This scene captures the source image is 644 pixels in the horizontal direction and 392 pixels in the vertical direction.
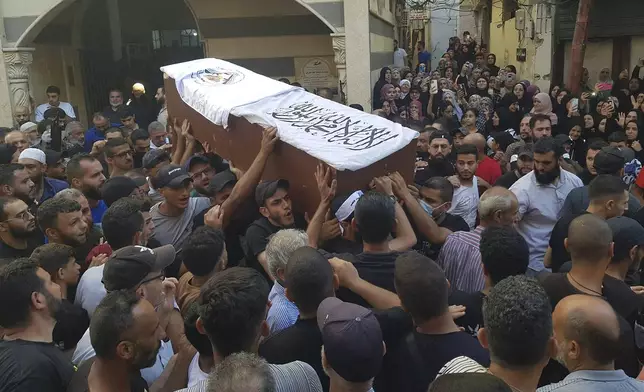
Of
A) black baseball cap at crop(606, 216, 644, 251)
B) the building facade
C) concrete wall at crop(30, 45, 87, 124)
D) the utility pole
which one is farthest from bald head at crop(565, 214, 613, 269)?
concrete wall at crop(30, 45, 87, 124)

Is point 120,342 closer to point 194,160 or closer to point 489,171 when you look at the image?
point 194,160

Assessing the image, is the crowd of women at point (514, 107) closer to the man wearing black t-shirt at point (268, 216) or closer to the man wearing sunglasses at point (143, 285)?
the man wearing black t-shirt at point (268, 216)

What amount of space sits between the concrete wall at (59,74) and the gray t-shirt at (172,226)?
21.8 ft

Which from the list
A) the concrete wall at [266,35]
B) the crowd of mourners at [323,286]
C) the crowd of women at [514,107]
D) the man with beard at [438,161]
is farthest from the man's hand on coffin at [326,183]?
the concrete wall at [266,35]

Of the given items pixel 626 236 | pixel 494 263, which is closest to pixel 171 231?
pixel 494 263

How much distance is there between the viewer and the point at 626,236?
9.61 feet

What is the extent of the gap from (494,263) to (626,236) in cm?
88

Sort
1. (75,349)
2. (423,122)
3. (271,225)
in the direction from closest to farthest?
(75,349), (271,225), (423,122)

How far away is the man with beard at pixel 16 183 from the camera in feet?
13.8

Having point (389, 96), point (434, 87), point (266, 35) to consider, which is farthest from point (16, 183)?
point (266, 35)

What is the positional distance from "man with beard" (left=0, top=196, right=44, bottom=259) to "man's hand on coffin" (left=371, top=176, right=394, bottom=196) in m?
2.08

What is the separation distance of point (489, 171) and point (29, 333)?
153 inches

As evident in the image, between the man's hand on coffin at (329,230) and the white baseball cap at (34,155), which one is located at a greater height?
the white baseball cap at (34,155)

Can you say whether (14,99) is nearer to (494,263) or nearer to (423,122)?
(423,122)
